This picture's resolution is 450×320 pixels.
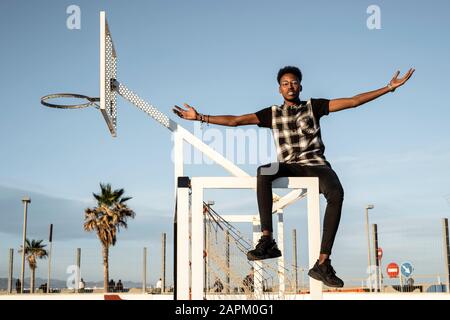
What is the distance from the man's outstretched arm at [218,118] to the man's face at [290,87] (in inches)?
13.7

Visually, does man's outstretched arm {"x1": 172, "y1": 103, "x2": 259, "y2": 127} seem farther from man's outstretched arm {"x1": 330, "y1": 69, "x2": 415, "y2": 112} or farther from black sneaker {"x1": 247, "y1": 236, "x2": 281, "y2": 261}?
black sneaker {"x1": 247, "y1": 236, "x2": 281, "y2": 261}

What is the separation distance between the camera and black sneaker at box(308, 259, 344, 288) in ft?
15.7

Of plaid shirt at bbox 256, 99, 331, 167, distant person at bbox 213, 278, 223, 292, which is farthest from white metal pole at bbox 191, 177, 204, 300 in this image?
distant person at bbox 213, 278, 223, 292

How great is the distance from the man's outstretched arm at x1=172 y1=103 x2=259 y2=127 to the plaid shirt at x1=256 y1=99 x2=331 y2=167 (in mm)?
92

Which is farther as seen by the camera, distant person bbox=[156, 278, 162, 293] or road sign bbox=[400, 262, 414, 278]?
distant person bbox=[156, 278, 162, 293]

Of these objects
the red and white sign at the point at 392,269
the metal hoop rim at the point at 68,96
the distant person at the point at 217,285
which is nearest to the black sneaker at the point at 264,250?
the distant person at the point at 217,285

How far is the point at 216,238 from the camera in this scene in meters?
6.59

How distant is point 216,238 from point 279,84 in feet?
6.68

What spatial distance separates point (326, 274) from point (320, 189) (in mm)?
817

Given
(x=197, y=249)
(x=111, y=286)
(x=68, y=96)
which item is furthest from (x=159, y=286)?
(x=197, y=249)

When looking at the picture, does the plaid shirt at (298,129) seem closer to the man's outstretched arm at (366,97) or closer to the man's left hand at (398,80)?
the man's outstretched arm at (366,97)

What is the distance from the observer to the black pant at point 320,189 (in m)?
4.92

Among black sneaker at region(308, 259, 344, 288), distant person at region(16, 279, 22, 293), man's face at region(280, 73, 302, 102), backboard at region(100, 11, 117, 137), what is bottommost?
distant person at region(16, 279, 22, 293)
